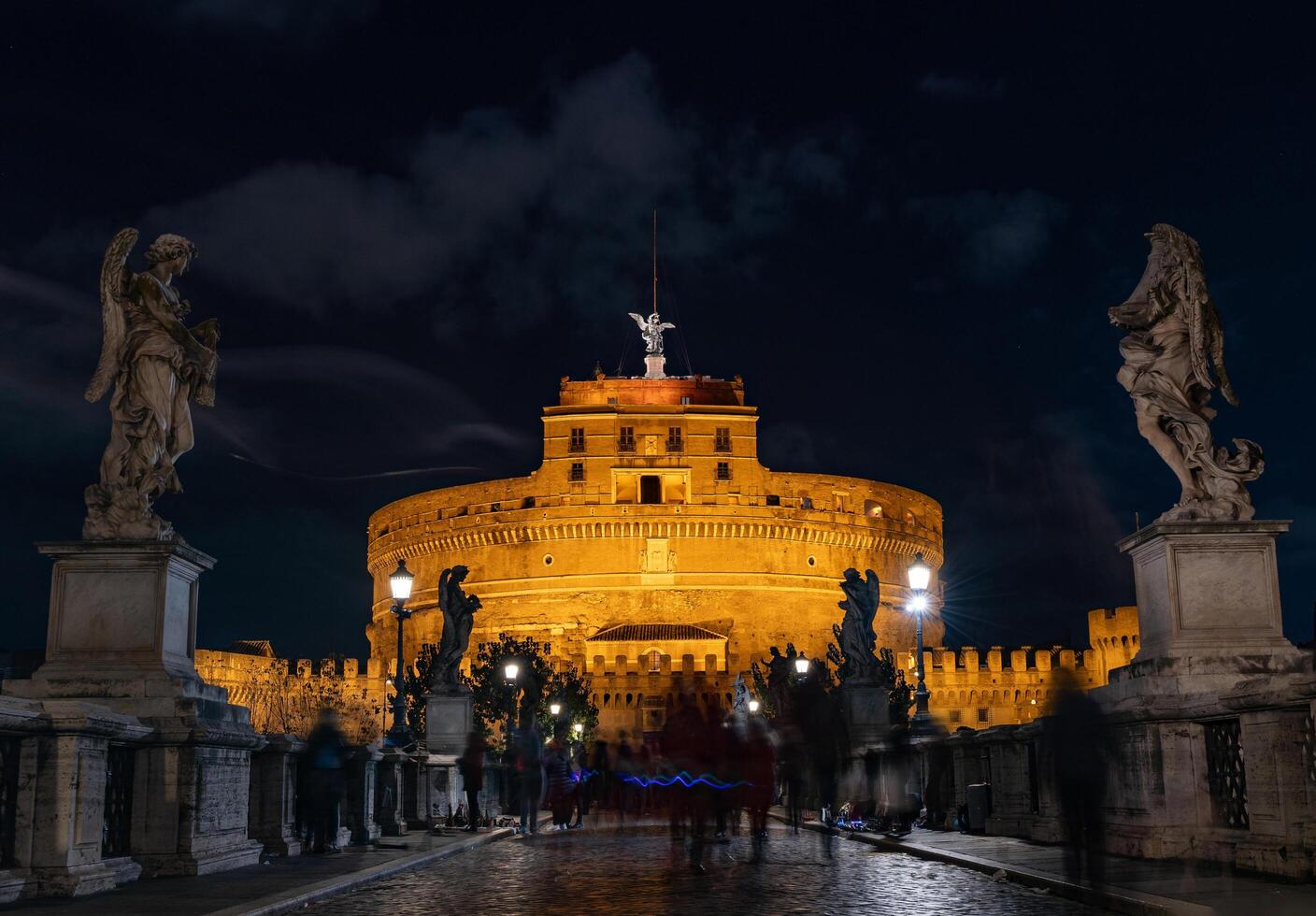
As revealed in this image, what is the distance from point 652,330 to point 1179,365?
73261 mm

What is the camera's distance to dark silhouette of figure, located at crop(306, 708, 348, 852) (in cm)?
1181

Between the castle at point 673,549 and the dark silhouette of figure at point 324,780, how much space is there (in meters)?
57.1

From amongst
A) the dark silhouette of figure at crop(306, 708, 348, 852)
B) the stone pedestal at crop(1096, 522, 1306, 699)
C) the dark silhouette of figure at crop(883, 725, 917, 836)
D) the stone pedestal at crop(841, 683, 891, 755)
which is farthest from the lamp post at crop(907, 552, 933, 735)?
the dark silhouette of figure at crop(306, 708, 348, 852)

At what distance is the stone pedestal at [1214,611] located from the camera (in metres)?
9.77

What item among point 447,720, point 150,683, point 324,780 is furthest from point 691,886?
point 447,720

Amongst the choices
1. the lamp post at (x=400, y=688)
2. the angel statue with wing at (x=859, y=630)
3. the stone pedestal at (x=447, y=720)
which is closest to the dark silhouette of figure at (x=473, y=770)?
the lamp post at (x=400, y=688)

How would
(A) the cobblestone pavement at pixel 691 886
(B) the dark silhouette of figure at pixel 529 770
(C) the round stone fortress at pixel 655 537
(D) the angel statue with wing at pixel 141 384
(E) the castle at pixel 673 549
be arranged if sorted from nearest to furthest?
(A) the cobblestone pavement at pixel 691 886
(D) the angel statue with wing at pixel 141 384
(B) the dark silhouette of figure at pixel 529 770
(E) the castle at pixel 673 549
(C) the round stone fortress at pixel 655 537

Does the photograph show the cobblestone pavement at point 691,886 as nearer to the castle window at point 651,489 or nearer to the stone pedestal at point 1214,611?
the stone pedestal at point 1214,611

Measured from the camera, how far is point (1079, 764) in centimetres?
830

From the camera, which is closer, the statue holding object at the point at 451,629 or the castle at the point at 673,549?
the statue holding object at the point at 451,629

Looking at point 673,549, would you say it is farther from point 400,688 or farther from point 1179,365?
point 1179,365

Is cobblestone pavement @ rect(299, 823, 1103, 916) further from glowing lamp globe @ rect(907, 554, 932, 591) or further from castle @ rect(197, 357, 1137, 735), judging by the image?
castle @ rect(197, 357, 1137, 735)

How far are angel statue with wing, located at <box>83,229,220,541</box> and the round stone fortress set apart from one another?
60.0 metres

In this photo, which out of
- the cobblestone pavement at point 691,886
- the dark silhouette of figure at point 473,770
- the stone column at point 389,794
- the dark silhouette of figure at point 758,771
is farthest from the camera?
the dark silhouette of figure at point 473,770
